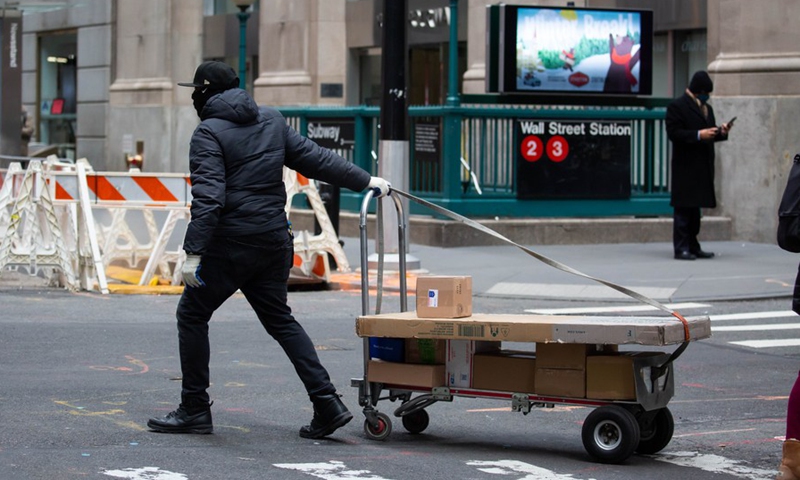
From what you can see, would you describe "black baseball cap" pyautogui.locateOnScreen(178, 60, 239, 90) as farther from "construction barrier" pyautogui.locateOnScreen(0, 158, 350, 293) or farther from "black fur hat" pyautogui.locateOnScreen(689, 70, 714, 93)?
"black fur hat" pyautogui.locateOnScreen(689, 70, 714, 93)

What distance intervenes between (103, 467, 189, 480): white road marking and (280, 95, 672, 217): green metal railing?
1280cm

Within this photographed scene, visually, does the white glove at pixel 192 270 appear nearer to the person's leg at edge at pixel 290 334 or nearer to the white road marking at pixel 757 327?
the person's leg at edge at pixel 290 334

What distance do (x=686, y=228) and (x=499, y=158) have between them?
3275mm

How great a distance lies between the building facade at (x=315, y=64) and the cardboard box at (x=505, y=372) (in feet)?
42.6

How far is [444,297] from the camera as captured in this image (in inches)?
273

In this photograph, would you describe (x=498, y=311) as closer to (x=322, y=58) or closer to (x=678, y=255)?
(x=678, y=255)

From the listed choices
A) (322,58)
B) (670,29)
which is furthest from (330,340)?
(322,58)

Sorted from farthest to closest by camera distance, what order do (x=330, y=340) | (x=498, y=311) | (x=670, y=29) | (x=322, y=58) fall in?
(x=322, y=58) < (x=670, y=29) < (x=498, y=311) < (x=330, y=340)

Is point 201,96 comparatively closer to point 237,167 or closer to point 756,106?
point 237,167

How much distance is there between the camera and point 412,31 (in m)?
28.7

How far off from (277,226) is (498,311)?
6182 millimetres

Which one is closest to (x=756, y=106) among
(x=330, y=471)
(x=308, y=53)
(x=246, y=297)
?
(x=308, y=53)

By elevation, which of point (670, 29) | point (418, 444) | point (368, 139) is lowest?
point (418, 444)

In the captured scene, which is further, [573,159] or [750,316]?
[573,159]
